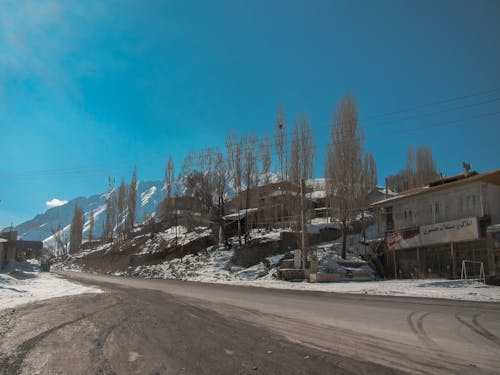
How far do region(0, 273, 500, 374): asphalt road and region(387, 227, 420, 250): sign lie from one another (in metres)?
21.2

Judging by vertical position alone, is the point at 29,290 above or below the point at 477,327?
below

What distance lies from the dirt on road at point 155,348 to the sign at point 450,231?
2326 cm

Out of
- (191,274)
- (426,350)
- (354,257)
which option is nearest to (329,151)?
(354,257)

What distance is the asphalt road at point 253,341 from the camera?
19.2 ft

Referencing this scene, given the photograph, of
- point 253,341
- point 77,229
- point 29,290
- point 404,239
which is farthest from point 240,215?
point 77,229

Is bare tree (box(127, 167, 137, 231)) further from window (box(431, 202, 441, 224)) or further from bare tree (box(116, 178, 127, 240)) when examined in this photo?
window (box(431, 202, 441, 224))

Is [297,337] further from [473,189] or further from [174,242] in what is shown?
[174,242]

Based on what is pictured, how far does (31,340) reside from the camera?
789 centimetres

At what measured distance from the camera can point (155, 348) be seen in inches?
280

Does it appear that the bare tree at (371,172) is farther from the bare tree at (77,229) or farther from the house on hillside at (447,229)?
the bare tree at (77,229)

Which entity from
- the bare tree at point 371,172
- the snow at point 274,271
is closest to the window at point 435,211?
the snow at point 274,271

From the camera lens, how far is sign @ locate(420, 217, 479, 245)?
28594 millimetres

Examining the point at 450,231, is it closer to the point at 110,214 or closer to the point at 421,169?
the point at 421,169

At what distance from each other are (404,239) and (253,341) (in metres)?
29.1
